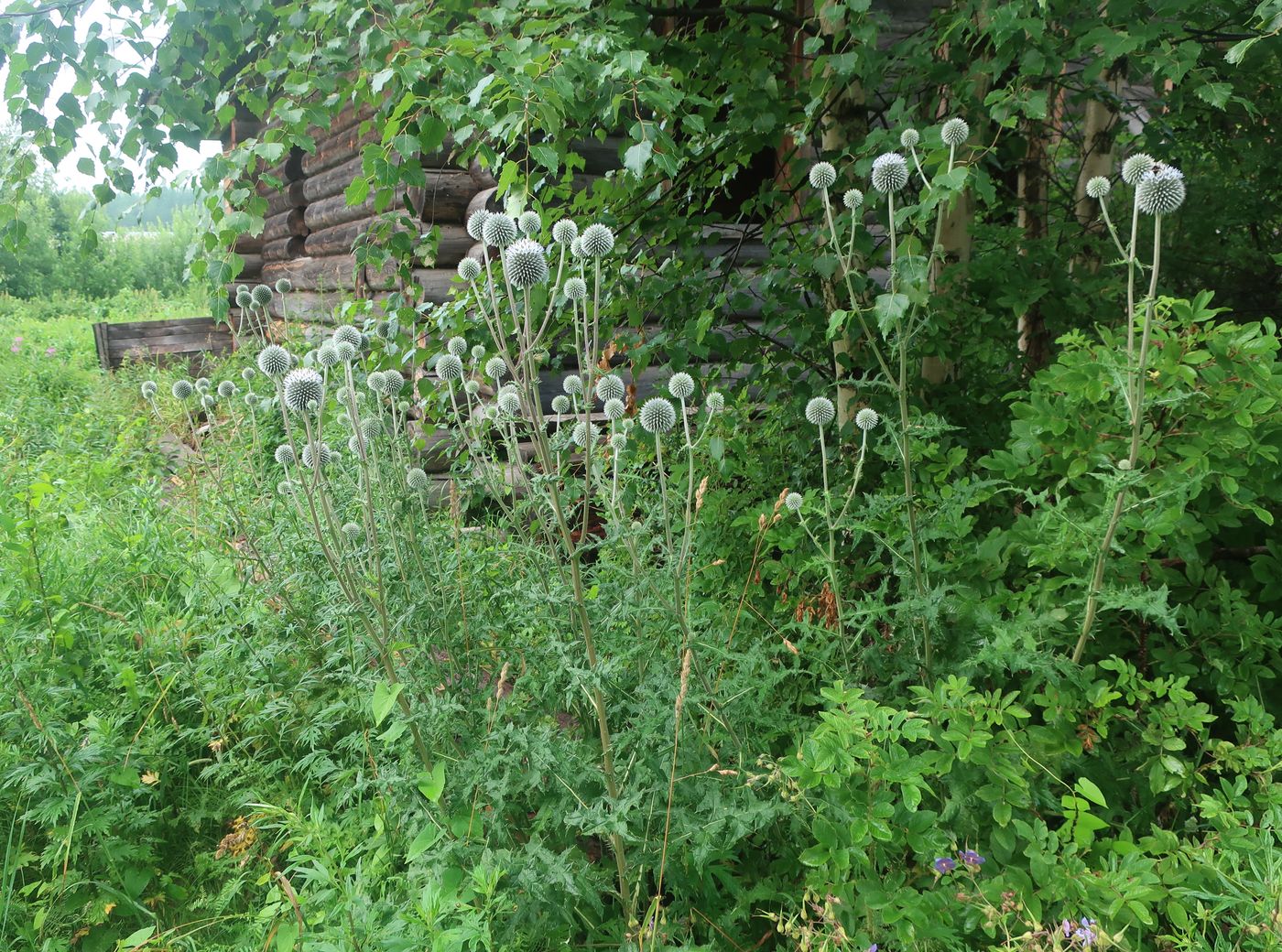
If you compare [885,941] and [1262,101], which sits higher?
[1262,101]

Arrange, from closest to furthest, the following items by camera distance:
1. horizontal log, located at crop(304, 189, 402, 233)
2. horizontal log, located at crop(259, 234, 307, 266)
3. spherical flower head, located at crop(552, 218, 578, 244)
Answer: spherical flower head, located at crop(552, 218, 578, 244)
horizontal log, located at crop(304, 189, 402, 233)
horizontal log, located at crop(259, 234, 307, 266)

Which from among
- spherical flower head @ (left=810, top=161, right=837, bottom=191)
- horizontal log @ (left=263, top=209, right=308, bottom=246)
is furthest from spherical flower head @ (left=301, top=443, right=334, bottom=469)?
horizontal log @ (left=263, top=209, right=308, bottom=246)

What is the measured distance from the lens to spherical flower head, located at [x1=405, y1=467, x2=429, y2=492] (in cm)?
242

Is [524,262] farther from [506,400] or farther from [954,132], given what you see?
[954,132]

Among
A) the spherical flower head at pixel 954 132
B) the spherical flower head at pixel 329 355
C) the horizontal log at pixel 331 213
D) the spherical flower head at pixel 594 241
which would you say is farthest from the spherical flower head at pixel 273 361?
the horizontal log at pixel 331 213

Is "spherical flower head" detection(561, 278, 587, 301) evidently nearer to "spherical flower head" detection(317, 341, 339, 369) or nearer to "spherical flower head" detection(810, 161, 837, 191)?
"spherical flower head" detection(317, 341, 339, 369)

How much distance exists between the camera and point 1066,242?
3.55 m

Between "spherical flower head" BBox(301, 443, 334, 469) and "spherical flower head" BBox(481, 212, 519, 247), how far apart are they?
0.61 meters

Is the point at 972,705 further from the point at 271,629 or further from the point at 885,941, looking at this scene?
the point at 271,629

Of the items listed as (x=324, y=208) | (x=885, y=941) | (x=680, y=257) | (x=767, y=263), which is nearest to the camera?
(x=885, y=941)

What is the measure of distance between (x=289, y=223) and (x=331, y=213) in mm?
1655

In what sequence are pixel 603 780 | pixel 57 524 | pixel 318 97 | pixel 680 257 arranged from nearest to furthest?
pixel 603 780
pixel 318 97
pixel 680 257
pixel 57 524

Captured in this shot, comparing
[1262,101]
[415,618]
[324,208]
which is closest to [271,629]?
[415,618]

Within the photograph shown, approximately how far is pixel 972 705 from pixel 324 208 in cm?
867
